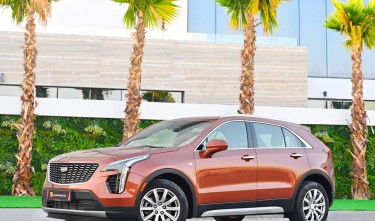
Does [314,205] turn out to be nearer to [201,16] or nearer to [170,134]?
[170,134]

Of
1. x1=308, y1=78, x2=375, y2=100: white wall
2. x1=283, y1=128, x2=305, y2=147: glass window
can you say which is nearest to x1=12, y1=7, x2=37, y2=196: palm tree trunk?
x1=283, y1=128, x2=305, y2=147: glass window

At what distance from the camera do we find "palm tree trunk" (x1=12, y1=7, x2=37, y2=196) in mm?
21516

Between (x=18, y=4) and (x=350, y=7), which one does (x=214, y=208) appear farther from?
(x=350, y=7)

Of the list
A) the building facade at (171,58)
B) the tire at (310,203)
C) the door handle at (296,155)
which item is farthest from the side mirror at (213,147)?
the building facade at (171,58)

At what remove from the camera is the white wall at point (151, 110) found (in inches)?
899

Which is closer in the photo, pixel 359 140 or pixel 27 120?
pixel 27 120

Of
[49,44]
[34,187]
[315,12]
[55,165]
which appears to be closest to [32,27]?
[34,187]

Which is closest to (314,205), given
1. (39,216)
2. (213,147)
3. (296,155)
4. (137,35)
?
(296,155)

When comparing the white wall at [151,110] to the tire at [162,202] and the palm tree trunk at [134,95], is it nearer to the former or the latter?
the palm tree trunk at [134,95]

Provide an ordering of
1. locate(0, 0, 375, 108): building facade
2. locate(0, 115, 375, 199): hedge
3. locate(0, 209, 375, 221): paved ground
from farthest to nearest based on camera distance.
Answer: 1. locate(0, 0, 375, 108): building facade
2. locate(0, 115, 375, 199): hedge
3. locate(0, 209, 375, 221): paved ground

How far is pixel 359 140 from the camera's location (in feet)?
81.8

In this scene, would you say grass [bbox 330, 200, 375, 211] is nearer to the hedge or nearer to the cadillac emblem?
the hedge

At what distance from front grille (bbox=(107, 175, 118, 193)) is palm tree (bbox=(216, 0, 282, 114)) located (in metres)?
13.9

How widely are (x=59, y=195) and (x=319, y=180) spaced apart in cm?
444
